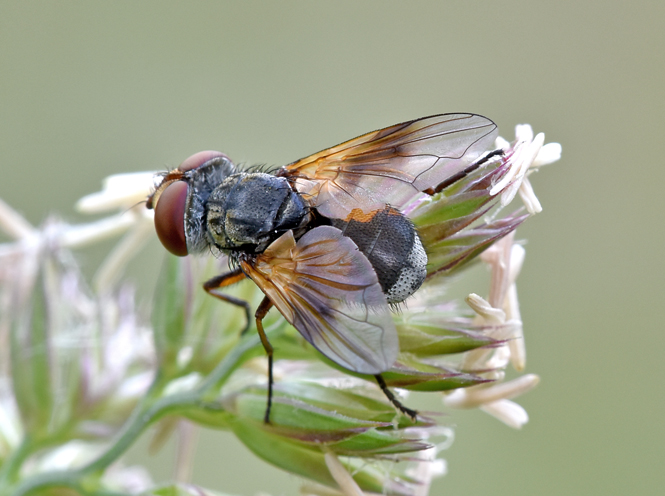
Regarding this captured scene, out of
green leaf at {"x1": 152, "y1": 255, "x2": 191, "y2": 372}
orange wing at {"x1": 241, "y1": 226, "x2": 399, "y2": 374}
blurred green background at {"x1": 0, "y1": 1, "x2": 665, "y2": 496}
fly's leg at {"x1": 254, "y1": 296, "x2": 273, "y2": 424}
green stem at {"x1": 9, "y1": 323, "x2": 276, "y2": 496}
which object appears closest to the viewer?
orange wing at {"x1": 241, "y1": 226, "x2": 399, "y2": 374}

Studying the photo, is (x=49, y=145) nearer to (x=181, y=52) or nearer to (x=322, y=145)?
(x=181, y=52)

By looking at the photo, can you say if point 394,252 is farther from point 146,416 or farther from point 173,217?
point 146,416

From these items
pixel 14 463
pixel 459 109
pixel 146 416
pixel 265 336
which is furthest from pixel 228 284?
pixel 459 109

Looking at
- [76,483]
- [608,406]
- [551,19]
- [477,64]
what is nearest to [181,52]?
[477,64]

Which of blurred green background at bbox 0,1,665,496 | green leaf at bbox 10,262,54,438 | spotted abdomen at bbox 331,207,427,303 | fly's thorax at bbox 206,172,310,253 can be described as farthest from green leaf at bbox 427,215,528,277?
blurred green background at bbox 0,1,665,496

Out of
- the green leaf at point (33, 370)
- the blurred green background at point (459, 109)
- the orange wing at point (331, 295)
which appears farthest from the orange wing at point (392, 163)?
the blurred green background at point (459, 109)

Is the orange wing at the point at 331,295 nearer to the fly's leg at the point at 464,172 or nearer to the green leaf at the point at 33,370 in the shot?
the fly's leg at the point at 464,172

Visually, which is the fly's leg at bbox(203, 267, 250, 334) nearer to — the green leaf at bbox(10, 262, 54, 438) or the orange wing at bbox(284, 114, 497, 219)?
the orange wing at bbox(284, 114, 497, 219)
